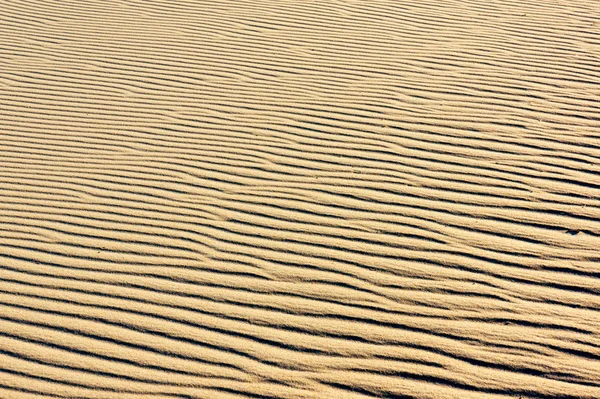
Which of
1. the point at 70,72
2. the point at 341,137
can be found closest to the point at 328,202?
the point at 341,137

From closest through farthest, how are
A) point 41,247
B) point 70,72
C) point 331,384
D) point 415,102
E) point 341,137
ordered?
point 331,384, point 41,247, point 341,137, point 415,102, point 70,72

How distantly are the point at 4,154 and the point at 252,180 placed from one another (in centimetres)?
222

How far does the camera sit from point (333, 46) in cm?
656

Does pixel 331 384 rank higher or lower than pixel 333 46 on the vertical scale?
lower

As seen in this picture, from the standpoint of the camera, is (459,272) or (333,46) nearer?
(459,272)

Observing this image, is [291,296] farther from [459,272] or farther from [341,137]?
[341,137]

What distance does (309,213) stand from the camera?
4062mm

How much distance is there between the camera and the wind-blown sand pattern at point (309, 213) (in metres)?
3.03

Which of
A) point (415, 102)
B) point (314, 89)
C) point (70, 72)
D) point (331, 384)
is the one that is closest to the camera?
point (331, 384)

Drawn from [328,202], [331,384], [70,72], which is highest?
[70,72]

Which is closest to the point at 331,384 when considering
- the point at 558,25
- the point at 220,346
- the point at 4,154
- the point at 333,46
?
the point at 220,346

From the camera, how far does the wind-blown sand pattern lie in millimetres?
3033

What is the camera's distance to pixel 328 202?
416 cm

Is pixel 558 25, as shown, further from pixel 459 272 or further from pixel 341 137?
pixel 459 272
